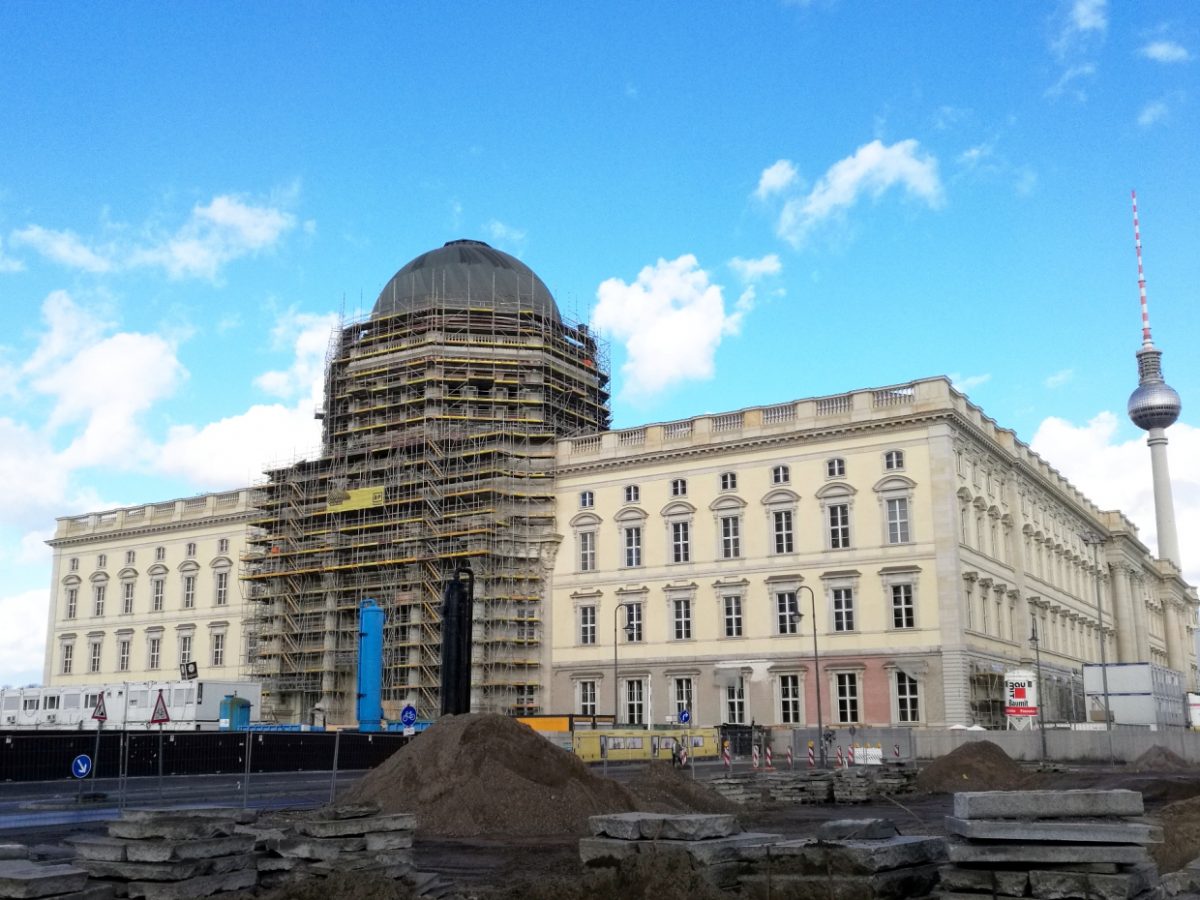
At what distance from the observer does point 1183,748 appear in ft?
164

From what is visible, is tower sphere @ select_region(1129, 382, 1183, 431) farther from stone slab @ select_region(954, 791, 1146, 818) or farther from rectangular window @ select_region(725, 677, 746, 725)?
stone slab @ select_region(954, 791, 1146, 818)

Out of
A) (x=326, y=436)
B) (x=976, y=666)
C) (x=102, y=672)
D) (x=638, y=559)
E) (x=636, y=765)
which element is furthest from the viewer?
(x=102, y=672)

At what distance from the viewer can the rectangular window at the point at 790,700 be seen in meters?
58.8

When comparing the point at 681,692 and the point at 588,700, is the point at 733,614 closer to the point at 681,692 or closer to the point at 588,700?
the point at 681,692

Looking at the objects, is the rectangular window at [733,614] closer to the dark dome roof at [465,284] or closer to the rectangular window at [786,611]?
the rectangular window at [786,611]

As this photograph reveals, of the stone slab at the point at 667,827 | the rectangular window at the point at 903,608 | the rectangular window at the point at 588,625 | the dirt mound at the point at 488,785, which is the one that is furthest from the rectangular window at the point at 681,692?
the stone slab at the point at 667,827

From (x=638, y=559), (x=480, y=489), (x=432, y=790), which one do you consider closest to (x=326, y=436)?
(x=480, y=489)

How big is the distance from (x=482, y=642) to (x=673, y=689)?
11.4 m

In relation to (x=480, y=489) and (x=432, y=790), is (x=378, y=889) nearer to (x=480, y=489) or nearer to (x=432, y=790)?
(x=432, y=790)

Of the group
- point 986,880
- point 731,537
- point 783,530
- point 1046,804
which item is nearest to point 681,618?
point 731,537

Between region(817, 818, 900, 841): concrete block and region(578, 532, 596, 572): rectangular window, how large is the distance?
5306 cm

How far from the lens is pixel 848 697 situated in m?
57.4

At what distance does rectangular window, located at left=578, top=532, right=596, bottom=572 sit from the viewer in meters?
66.8

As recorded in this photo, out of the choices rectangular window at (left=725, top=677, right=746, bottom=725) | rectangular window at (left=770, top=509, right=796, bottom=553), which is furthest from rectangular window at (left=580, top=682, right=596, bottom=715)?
rectangular window at (left=770, top=509, right=796, bottom=553)
